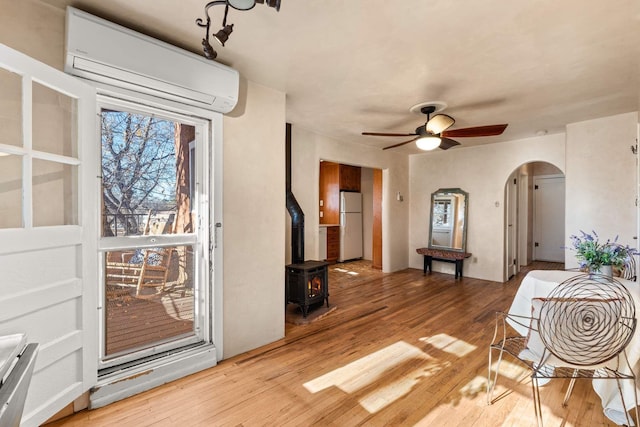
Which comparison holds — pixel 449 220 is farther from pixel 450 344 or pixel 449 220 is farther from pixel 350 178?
pixel 450 344

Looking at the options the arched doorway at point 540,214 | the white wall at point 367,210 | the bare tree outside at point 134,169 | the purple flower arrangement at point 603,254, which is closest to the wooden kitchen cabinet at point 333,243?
the white wall at point 367,210

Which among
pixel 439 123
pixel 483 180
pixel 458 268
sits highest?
pixel 439 123

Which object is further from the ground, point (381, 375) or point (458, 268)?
point (458, 268)

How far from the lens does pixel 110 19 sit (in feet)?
6.42

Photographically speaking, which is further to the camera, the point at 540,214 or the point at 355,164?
the point at 540,214

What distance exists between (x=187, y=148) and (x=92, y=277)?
122 centimetres

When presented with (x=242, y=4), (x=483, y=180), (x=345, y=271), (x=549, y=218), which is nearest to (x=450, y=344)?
(x=242, y=4)

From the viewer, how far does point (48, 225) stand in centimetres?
176

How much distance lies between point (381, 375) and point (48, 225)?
2484 millimetres

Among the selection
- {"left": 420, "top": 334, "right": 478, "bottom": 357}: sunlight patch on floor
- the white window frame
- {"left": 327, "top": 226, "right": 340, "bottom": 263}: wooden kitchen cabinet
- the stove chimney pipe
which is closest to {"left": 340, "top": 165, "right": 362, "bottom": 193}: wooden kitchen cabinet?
{"left": 327, "top": 226, "right": 340, "bottom": 263}: wooden kitchen cabinet

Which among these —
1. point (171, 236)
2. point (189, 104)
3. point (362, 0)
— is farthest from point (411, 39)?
point (171, 236)

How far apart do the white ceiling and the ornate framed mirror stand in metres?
2.41

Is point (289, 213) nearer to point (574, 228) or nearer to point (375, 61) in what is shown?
point (375, 61)

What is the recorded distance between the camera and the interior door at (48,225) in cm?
151
